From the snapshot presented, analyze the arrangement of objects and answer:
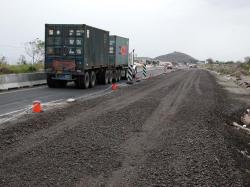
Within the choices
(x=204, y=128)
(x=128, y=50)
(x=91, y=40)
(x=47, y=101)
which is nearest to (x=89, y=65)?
(x=91, y=40)

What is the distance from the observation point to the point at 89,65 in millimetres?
28188

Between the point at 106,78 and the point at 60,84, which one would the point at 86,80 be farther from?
the point at 106,78

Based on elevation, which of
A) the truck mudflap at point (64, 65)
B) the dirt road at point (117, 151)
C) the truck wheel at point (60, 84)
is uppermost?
the truck mudflap at point (64, 65)

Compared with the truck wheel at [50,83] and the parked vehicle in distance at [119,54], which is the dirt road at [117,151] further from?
the parked vehicle in distance at [119,54]

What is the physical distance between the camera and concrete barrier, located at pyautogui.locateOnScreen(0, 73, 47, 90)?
24564mm

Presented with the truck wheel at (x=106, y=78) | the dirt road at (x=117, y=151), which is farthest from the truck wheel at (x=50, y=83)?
the dirt road at (x=117, y=151)

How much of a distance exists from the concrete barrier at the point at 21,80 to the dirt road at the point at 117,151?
33.6 ft

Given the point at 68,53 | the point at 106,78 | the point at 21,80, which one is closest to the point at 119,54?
the point at 106,78

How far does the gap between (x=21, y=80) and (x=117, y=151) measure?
18.1m

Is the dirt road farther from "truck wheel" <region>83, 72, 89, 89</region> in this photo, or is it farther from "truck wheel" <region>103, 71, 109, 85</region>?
"truck wheel" <region>103, 71, 109, 85</region>

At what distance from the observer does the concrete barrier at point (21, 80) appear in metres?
24.6

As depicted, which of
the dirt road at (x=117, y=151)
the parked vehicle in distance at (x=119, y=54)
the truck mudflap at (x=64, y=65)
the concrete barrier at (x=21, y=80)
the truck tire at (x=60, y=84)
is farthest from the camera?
the parked vehicle in distance at (x=119, y=54)

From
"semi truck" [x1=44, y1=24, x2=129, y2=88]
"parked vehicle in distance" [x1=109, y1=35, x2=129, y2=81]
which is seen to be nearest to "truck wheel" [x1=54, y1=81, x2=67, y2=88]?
"semi truck" [x1=44, y1=24, x2=129, y2=88]

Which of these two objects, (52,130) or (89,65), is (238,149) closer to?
(52,130)
